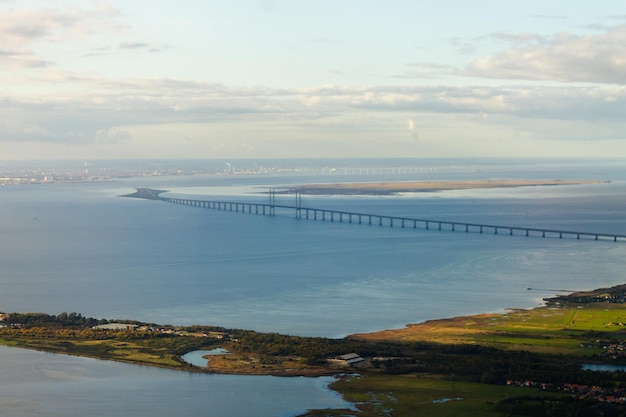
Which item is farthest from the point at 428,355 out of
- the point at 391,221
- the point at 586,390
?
the point at 391,221

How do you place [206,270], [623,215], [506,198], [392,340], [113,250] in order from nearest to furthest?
1. [392,340]
2. [206,270]
3. [113,250]
4. [623,215]
5. [506,198]

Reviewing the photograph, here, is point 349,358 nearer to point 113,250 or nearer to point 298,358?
point 298,358

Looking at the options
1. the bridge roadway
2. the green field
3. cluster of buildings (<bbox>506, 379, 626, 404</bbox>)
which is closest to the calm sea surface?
the green field

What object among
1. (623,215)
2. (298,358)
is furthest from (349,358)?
(623,215)

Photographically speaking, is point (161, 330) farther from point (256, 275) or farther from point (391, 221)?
point (391, 221)

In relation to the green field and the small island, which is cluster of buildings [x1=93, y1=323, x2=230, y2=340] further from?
the green field
